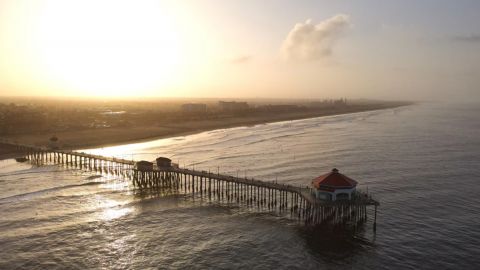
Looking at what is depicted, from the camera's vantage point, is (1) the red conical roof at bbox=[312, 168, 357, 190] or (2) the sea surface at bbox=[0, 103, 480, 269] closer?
(2) the sea surface at bbox=[0, 103, 480, 269]

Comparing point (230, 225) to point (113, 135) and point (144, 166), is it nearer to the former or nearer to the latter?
point (144, 166)

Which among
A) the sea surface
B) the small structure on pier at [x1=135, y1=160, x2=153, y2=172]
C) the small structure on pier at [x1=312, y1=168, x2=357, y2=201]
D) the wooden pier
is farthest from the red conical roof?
the small structure on pier at [x1=135, y1=160, x2=153, y2=172]

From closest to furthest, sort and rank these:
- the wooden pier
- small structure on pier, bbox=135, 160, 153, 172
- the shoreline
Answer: the wooden pier < small structure on pier, bbox=135, 160, 153, 172 < the shoreline

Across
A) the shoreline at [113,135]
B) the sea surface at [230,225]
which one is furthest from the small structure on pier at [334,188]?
the shoreline at [113,135]

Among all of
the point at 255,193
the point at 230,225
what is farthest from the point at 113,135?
the point at 230,225

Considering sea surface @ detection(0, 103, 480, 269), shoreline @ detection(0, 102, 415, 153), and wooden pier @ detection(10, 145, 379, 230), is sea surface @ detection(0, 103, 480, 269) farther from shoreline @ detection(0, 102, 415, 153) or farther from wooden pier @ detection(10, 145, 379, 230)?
shoreline @ detection(0, 102, 415, 153)

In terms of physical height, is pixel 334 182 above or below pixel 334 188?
above

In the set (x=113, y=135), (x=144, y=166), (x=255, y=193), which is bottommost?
(x=255, y=193)

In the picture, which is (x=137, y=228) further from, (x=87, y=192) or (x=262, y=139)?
(x=262, y=139)
